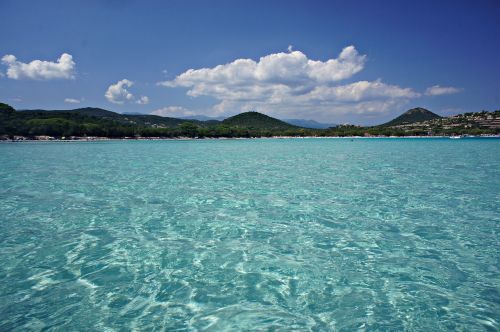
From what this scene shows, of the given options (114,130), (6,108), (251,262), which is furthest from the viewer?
(114,130)

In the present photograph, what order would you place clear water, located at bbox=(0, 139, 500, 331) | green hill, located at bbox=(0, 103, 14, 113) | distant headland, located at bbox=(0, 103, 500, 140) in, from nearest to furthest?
clear water, located at bbox=(0, 139, 500, 331) → distant headland, located at bbox=(0, 103, 500, 140) → green hill, located at bbox=(0, 103, 14, 113)

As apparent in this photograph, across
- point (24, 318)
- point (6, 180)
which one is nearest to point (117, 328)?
point (24, 318)

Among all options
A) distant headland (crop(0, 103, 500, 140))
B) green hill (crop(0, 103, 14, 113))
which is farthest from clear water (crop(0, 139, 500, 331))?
green hill (crop(0, 103, 14, 113))

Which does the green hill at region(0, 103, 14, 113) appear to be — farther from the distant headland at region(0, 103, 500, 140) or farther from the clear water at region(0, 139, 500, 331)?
the clear water at region(0, 139, 500, 331)

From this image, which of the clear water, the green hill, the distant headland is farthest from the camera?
the green hill

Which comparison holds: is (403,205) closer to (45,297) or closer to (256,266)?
(256,266)

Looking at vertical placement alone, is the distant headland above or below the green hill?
below

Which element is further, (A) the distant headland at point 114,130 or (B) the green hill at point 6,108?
(B) the green hill at point 6,108

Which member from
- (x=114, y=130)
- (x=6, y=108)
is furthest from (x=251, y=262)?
(x=6, y=108)

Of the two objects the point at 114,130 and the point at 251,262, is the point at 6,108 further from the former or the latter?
the point at 251,262

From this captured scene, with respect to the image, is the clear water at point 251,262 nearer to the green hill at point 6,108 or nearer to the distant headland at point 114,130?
the distant headland at point 114,130

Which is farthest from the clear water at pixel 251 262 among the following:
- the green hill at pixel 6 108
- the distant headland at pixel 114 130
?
the green hill at pixel 6 108

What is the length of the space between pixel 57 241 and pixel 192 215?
4.43 meters

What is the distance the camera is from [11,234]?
31.0 ft
